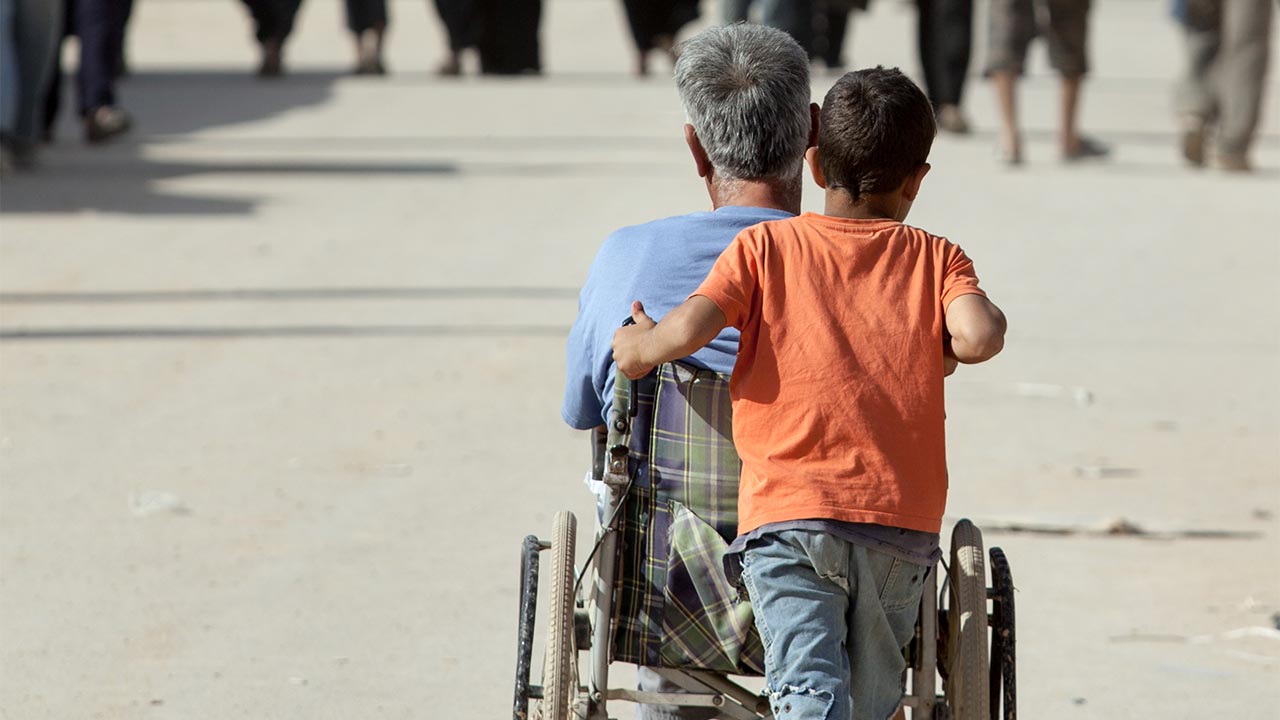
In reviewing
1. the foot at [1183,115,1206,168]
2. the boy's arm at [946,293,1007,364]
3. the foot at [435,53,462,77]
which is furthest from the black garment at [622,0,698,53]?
the boy's arm at [946,293,1007,364]

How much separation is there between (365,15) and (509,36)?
4.34 feet

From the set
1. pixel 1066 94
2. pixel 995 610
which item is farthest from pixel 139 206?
pixel 995 610

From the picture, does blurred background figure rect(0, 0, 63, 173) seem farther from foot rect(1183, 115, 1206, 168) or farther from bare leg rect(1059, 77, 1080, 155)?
foot rect(1183, 115, 1206, 168)

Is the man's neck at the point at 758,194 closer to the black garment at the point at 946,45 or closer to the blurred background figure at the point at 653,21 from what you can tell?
the black garment at the point at 946,45

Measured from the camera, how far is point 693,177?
1109 cm

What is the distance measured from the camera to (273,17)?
1677 cm

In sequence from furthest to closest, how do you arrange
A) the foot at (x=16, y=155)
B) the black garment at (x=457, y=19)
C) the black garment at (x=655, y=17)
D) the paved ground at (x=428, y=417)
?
the black garment at (x=655, y=17) < the black garment at (x=457, y=19) < the foot at (x=16, y=155) < the paved ground at (x=428, y=417)

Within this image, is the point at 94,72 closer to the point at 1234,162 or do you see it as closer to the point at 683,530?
the point at 1234,162

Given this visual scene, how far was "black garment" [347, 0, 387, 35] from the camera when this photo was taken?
16.6 metres

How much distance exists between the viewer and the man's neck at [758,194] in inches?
116

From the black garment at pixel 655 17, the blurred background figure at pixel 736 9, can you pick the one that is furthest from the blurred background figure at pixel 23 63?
the black garment at pixel 655 17

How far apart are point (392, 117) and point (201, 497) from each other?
937 centimetres

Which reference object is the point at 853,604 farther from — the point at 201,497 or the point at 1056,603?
the point at 201,497

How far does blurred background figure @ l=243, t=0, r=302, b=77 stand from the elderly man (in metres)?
14.0
